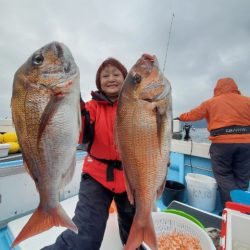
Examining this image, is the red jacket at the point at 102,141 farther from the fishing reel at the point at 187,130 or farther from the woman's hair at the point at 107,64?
the fishing reel at the point at 187,130

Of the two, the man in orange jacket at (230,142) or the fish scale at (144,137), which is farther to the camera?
the man in orange jacket at (230,142)

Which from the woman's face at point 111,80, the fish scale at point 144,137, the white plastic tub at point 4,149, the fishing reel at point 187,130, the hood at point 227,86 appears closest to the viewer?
the fish scale at point 144,137

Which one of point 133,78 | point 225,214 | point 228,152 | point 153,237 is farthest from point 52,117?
point 228,152

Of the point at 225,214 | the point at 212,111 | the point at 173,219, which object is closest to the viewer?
the point at 225,214

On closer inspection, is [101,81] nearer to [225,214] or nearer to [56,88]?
[56,88]

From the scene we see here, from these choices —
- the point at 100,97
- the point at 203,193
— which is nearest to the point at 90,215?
the point at 100,97

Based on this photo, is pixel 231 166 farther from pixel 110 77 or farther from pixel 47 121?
pixel 47 121

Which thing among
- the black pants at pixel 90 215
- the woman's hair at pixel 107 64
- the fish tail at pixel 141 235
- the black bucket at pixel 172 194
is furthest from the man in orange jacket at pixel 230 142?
the fish tail at pixel 141 235

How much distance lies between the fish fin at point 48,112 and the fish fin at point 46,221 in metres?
0.39

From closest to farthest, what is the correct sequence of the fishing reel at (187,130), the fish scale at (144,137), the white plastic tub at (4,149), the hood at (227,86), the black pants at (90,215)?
the fish scale at (144,137) → the black pants at (90,215) → the white plastic tub at (4,149) → the hood at (227,86) → the fishing reel at (187,130)

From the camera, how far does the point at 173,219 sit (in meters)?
2.62

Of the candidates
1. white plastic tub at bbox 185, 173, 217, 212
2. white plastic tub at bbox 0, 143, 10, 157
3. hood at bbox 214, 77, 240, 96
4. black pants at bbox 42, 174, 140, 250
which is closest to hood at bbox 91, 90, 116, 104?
black pants at bbox 42, 174, 140, 250

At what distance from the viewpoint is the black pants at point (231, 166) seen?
4.20 meters

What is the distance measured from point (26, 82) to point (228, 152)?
415 cm
